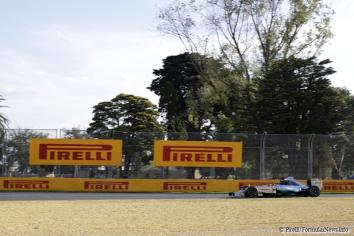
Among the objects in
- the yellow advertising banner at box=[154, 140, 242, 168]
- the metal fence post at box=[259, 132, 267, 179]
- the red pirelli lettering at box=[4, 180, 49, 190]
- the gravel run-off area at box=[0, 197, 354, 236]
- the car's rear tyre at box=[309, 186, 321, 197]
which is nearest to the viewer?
the gravel run-off area at box=[0, 197, 354, 236]

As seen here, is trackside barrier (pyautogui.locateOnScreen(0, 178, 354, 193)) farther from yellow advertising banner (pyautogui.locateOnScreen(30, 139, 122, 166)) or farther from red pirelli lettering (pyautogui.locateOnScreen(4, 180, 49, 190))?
yellow advertising banner (pyautogui.locateOnScreen(30, 139, 122, 166))

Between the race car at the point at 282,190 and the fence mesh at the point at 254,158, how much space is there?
4206 mm

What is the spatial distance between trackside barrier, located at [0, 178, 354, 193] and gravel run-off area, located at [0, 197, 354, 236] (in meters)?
9.46

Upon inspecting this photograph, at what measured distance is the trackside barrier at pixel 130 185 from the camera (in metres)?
31.6

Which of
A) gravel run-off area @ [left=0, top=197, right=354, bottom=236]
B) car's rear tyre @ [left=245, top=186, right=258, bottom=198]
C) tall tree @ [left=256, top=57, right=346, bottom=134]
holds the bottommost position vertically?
gravel run-off area @ [left=0, top=197, right=354, bottom=236]

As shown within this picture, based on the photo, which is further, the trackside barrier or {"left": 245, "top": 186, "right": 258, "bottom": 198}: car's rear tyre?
the trackside barrier

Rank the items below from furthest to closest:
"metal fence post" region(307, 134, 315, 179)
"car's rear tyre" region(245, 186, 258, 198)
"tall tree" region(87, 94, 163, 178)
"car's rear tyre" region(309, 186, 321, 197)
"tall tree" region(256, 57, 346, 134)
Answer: "tall tree" region(87, 94, 163, 178)
"tall tree" region(256, 57, 346, 134)
"metal fence post" region(307, 134, 315, 179)
"car's rear tyre" region(309, 186, 321, 197)
"car's rear tyre" region(245, 186, 258, 198)

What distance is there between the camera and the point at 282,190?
89.5 feet

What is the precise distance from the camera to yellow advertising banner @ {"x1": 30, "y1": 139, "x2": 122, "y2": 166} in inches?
1283

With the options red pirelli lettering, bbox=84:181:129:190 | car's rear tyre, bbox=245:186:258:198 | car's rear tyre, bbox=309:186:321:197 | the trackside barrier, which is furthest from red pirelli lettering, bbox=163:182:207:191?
car's rear tyre, bbox=309:186:321:197

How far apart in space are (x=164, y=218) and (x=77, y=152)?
55.4 ft

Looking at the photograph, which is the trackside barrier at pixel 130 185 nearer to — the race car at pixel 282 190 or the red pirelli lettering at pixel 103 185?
the red pirelli lettering at pixel 103 185

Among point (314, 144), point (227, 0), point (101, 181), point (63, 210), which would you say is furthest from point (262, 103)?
point (63, 210)

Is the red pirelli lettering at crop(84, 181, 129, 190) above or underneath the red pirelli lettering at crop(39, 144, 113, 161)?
underneath
